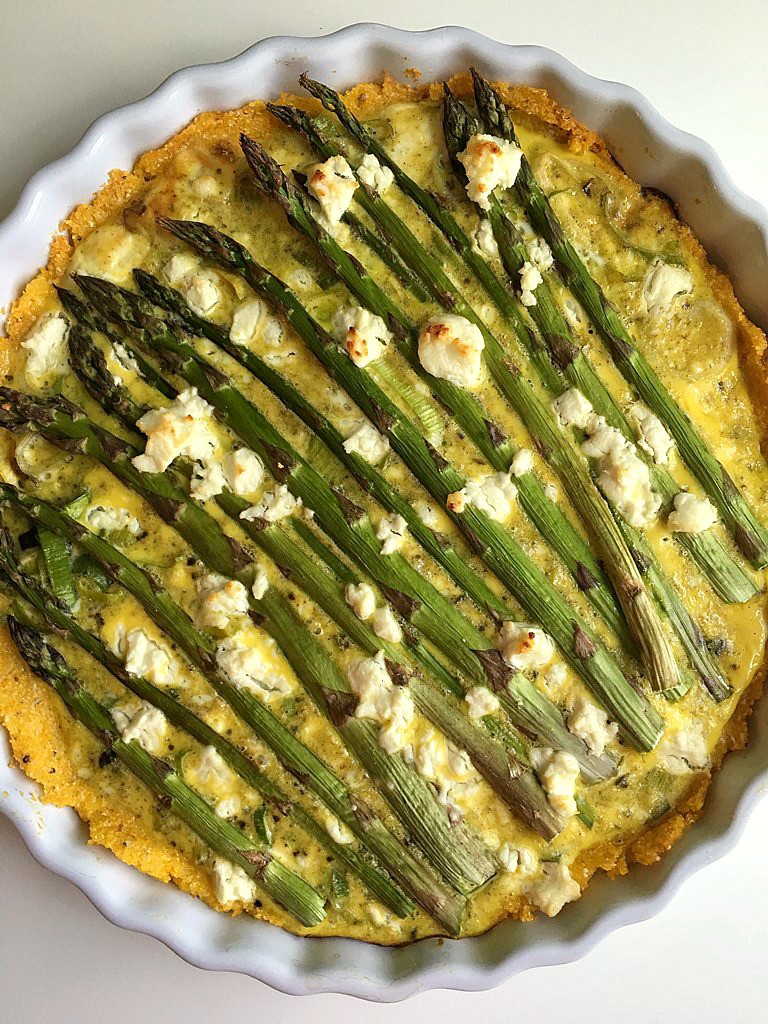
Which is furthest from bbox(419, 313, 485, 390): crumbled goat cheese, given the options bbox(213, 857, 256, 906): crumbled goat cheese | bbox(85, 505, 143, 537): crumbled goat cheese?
bbox(213, 857, 256, 906): crumbled goat cheese

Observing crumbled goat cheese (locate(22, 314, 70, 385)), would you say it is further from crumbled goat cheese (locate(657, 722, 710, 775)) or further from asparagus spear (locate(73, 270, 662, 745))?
crumbled goat cheese (locate(657, 722, 710, 775))

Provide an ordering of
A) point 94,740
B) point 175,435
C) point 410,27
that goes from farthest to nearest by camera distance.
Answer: point 410,27, point 94,740, point 175,435

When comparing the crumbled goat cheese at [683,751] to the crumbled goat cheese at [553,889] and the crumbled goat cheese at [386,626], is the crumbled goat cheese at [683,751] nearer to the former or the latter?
the crumbled goat cheese at [553,889]

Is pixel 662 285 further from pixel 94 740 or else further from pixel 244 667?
pixel 94 740

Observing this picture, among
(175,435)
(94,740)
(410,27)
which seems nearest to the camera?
(175,435)

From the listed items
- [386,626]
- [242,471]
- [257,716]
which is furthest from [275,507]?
[257,716]
